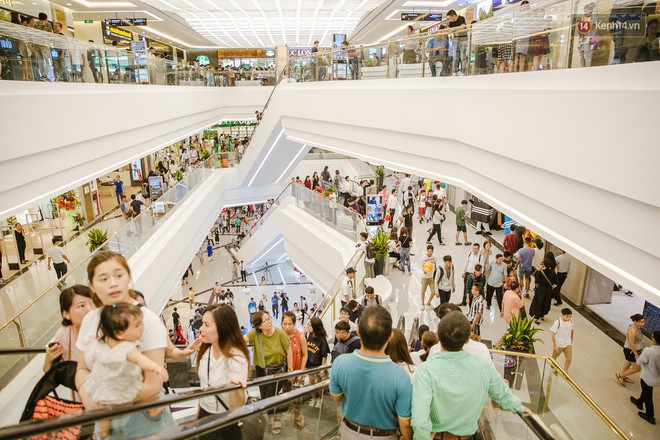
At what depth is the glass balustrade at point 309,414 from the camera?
221 cm

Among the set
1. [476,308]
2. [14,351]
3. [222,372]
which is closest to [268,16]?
[476,308]

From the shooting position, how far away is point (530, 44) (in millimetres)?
5254

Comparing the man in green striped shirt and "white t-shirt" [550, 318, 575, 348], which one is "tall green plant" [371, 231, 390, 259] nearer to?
"white t-shirt" [550, 318, 575, 348]

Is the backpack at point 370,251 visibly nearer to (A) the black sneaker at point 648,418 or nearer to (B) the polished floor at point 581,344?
(B) the polished floor at point 581,344

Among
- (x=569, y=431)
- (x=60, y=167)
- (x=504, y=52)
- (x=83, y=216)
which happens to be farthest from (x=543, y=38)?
(x=83, y=216)

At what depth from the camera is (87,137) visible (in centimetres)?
760

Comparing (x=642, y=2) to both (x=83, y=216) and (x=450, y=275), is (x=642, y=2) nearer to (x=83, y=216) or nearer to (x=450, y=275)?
(x=450, y=275)

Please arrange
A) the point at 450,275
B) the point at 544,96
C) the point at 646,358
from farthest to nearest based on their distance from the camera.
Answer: the point at 450,275
the point at 646,358
the point at 544,96

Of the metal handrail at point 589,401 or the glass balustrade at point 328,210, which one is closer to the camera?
the metal handrail at point 589,401

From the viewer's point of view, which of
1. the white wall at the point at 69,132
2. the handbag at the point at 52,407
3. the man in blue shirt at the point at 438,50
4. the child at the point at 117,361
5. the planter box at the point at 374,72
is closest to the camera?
the child at the point at 117,361

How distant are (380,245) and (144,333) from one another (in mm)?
7837

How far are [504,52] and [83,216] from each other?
16482mm

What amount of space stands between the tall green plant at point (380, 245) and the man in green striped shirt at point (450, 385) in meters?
7.35

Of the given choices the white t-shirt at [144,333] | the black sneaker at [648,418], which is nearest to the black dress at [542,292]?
the black sneaker at [648,418]
